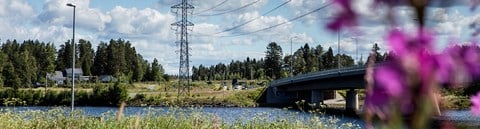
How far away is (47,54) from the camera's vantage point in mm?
173000

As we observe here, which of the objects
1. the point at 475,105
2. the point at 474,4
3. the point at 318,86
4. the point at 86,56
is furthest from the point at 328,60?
the point at 474,4

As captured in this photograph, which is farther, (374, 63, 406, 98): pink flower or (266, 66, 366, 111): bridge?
(266, 66, 366, 111): bridge

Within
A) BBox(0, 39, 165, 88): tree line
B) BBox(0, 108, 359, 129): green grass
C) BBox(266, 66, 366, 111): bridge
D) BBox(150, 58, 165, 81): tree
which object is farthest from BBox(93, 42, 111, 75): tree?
BBox(0, 108, 359, 129): green grass

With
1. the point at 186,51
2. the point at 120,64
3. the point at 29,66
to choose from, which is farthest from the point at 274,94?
the point at 120,64

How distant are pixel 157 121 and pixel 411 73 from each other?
46.9 feet

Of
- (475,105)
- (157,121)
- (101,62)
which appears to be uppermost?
(101,62)

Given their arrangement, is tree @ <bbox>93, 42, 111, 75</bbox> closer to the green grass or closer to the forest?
the forest

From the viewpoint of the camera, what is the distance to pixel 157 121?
1516 centimetres

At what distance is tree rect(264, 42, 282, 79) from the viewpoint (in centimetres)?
17625

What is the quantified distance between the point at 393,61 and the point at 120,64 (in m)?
176

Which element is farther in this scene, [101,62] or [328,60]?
[328,60]

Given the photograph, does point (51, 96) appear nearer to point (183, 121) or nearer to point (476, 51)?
point (183, 121)

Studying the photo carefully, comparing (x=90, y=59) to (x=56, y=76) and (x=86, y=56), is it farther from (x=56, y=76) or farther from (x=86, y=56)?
(x=56, y=76)

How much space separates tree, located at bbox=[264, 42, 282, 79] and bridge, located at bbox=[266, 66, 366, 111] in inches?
2763
